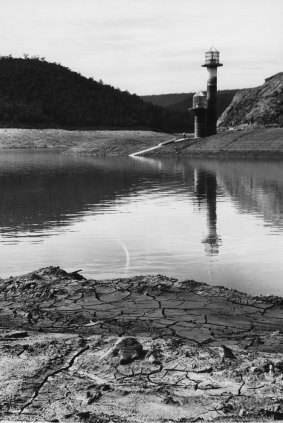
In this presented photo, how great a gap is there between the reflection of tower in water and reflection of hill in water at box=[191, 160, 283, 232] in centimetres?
59

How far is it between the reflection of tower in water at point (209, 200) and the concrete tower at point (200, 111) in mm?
26451

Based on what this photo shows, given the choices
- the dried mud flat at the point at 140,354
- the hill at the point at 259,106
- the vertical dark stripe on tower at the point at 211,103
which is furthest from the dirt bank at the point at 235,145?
the dried mud flat at the point at 140,354

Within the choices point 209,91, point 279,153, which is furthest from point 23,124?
point 279,153

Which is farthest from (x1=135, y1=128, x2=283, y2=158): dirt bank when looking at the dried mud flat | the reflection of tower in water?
the dried mud flat

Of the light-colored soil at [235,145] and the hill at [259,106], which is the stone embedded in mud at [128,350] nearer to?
the light-colored soil at [235,145]

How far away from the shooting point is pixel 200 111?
7144cm

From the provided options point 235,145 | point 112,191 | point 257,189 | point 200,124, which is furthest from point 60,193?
point 200,124

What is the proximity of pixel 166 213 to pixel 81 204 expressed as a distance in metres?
5.00

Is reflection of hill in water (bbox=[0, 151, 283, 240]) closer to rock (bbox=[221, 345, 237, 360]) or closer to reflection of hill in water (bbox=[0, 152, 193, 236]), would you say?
reflection of hill in water (bbox=[0, 152, 193, 236])

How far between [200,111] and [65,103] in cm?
8459

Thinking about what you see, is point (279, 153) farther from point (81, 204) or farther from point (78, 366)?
point (78, 366)

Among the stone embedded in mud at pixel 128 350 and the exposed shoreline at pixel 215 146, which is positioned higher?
the exposed shoreline at pixel 215 146

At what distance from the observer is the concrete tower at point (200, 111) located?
7106 centimetres

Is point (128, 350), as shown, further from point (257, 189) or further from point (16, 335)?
point (257, 189)
